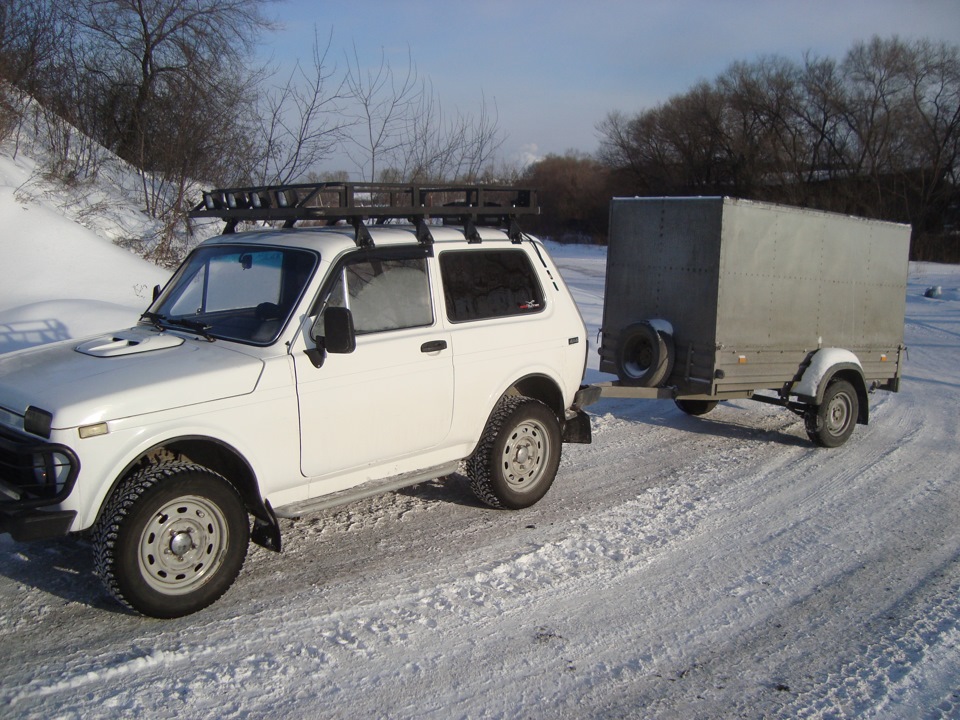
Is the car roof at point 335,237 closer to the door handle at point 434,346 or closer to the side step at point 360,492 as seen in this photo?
the door handle at point 434,346

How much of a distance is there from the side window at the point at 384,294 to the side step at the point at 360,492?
1.00 m

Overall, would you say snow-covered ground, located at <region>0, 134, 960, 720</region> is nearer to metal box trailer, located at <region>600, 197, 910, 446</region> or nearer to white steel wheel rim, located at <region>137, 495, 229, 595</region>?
white steel wheel rim, located at <region>137, 495, 229, 595</region>

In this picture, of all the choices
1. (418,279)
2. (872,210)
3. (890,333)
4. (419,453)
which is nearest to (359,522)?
(419,453)

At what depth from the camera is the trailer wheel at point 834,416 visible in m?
8.02

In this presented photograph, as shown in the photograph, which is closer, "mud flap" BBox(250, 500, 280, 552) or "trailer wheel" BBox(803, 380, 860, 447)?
"mud flap" BBox(250, 500, 280, 552)

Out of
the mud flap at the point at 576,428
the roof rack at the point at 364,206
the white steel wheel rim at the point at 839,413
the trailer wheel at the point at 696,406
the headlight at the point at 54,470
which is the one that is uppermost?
the roof rack at the point at 364,206

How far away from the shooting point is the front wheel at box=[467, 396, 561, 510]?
5.82 m

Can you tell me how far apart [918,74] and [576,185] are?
77.7ft

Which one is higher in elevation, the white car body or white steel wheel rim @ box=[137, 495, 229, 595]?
the white car body

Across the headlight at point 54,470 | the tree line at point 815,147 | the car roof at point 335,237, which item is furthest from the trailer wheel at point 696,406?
the tree line at point 815,147

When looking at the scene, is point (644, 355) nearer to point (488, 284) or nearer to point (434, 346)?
point (488, 284)

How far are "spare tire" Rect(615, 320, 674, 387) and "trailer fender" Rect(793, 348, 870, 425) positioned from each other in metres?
1.46

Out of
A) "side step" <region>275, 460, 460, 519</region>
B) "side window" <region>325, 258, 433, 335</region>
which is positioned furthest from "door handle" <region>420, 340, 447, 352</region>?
"side step" <region>275, 460, 460, 519</region>

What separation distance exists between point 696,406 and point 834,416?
1582 millimetres
